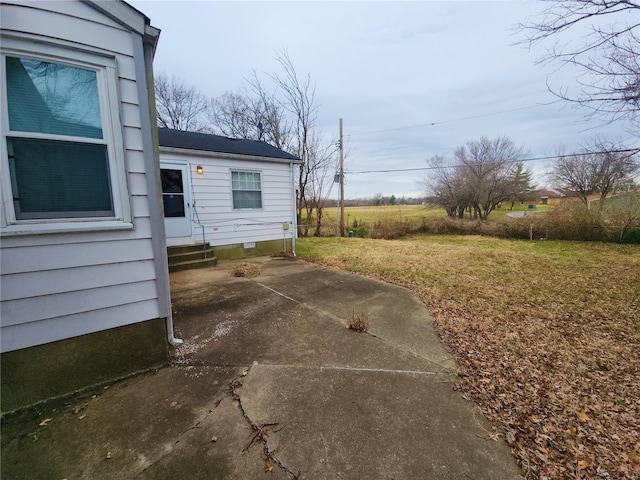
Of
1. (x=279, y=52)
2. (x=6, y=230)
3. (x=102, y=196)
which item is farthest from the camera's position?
(x=279, y=52)

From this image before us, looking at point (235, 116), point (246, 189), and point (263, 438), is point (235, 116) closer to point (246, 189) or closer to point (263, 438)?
point (246, 189)

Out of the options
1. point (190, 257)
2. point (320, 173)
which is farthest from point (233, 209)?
point (320, 173)

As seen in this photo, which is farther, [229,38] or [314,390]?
[229,38]

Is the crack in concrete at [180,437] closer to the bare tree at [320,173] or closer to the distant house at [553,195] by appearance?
the bare tree at [320,173]

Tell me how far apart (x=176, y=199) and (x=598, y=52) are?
26.5 feet

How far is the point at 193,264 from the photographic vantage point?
5.84 meters

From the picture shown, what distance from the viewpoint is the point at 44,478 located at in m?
1.31

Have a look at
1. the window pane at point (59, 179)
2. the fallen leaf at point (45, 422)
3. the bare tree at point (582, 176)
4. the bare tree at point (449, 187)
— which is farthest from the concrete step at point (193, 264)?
the bare tree at point (582, 176)

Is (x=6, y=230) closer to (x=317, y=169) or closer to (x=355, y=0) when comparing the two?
(x=355, y=0)

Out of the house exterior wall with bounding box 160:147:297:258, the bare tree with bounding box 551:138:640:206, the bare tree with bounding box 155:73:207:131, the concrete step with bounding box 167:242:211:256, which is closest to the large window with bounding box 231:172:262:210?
the house exterior wall with bounding box 160:147:297:258

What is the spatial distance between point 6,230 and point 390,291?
4.56m

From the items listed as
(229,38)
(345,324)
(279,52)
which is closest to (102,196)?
(345,324)

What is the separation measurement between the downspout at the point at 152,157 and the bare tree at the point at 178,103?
19.6 metres

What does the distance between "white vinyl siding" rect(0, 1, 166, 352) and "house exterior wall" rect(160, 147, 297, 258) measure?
431 cm
